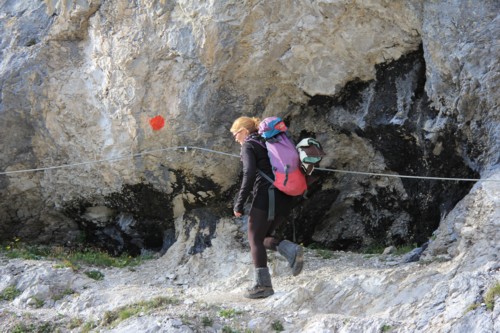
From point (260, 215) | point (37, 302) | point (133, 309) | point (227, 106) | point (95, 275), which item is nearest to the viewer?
point (133, 309)

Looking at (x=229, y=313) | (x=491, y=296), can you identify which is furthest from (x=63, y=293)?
(x=491, y=296)

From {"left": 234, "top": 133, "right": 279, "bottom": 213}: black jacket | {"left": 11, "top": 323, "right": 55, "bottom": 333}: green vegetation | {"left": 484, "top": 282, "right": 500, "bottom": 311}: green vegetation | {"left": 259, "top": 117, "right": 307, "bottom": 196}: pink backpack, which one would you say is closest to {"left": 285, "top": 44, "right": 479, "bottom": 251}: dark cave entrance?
{"left": 259, "top": 117, "right": 307, "bottom": 196}: pink backpack

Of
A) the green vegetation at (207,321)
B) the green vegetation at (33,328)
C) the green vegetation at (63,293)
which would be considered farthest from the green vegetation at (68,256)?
the green vegetation at (207,321)

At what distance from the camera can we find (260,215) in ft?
21.7

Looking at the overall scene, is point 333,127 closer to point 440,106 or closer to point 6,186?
point 440,106

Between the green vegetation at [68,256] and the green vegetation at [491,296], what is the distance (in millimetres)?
5100

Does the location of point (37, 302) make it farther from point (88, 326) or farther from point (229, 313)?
point (229, 313)

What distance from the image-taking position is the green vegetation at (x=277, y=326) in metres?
5.92

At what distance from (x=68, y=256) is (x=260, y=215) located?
12.1 ft

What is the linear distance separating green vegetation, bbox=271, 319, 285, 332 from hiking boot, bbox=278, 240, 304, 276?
2.51ft

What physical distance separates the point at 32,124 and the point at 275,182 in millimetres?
4563

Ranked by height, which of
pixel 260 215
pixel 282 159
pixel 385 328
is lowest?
pixel 385 328

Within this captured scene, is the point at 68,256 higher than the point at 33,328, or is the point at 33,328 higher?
the point at 68,256

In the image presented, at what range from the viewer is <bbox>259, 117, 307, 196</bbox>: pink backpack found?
21.7 feet
